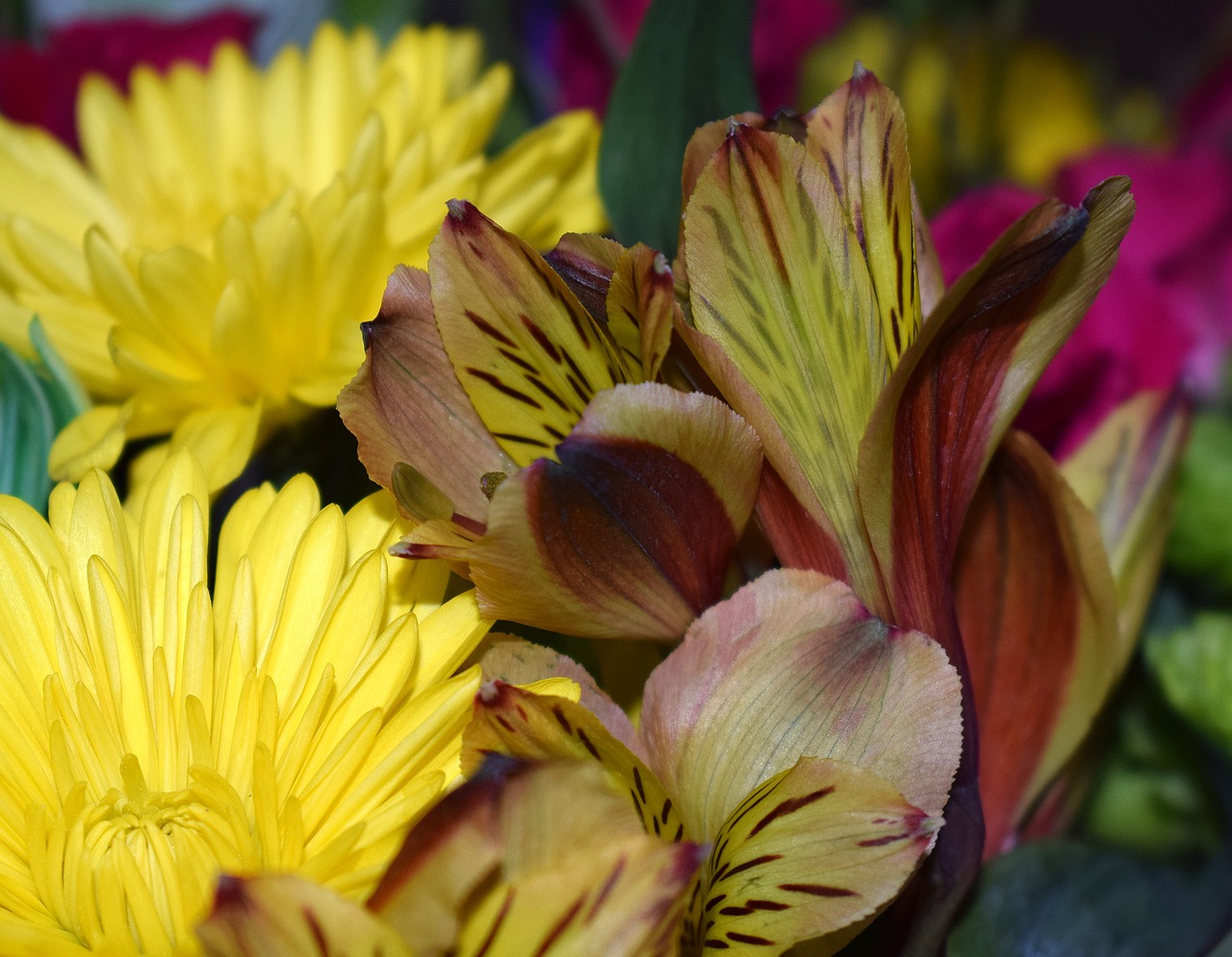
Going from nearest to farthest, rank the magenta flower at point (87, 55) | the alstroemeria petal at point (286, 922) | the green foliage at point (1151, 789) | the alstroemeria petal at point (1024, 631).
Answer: the alstroemeria petal at point (286, 922), the alstroemeria petal at point (1024, 631), the green foliage at point (1151, 789), the magenta flower at point (87, 55)

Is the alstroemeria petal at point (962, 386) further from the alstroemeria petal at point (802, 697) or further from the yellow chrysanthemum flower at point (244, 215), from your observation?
the yellow chrysanthemum flower at point (244, 215)

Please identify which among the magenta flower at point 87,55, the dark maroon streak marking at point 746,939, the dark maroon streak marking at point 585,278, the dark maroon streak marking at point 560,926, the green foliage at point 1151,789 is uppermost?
the magenta flower at point 87,55

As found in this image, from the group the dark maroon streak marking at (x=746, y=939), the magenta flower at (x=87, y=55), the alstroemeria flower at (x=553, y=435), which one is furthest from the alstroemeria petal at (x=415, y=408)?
the magenta flower at (x=87, y=55)

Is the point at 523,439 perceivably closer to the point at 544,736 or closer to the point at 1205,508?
the point at 544,736

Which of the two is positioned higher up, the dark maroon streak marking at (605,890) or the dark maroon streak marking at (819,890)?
the dark maroon streak marking at (605,890)

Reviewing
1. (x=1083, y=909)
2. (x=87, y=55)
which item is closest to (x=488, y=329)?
(x=1083, y=909)

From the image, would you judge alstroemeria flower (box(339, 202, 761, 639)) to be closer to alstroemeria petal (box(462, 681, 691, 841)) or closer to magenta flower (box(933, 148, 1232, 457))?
alstroemeria petal (box(462, 681, 691, 841))

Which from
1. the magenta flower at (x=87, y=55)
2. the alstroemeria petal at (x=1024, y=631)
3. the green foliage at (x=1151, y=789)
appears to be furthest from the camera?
the magenta flower at (x=87, y=55)

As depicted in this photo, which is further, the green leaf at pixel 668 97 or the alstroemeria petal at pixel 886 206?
the green leaf at pixel 668 97
